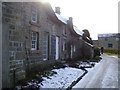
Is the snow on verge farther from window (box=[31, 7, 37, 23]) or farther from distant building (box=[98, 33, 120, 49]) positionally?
distant building (box=[98, 33, 120, 49])

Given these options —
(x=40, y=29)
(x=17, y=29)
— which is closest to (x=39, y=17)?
(x=40, y=29)

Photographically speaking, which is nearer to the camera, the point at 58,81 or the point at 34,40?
the point at 58,81

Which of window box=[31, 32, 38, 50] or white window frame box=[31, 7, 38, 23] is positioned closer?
white window frame box=[31, 7, 38, 23]

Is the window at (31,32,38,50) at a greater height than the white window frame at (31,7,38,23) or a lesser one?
lesser

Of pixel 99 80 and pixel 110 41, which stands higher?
pixel 110 41

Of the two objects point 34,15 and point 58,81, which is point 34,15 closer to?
point 34,15

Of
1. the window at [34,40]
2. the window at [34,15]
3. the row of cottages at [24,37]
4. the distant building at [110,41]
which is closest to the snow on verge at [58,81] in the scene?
the row of cottages at [24,37]

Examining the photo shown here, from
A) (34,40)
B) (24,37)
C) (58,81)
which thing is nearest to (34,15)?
(34,40)

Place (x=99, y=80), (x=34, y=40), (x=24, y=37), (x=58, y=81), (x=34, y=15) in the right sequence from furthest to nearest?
(x=34, y=15)
(x=34, y=40)
(x=99, y=80)
(x=24, y=37)
(x=58, y=81)

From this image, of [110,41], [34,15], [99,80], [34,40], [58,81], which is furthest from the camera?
[110,41]

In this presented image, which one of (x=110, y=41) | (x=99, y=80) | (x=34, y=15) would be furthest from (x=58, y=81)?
(x=110, y=41)

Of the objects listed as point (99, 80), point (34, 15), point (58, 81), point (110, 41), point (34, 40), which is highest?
point (34, 15)

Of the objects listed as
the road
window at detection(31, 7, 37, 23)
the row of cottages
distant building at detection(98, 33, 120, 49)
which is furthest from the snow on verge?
distant building at detection(98, 33, 120, 49)

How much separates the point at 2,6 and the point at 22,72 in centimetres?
345
